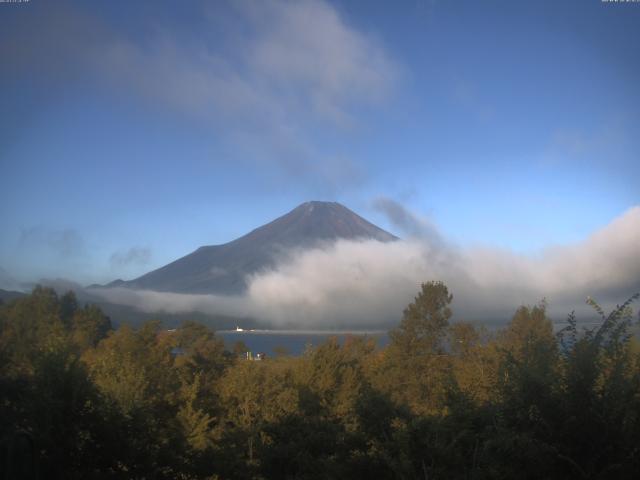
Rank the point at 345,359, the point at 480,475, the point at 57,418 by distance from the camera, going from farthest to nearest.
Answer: the point at 345,359 < the point at 57,418 < the point at 480,475

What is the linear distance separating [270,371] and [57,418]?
26783 millimetres

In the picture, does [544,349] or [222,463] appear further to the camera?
[222,463]

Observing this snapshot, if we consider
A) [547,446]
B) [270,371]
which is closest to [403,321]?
[270,371]

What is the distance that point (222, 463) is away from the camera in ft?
46.3

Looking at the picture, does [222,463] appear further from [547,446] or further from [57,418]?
[547,446]

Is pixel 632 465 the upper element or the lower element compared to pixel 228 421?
upper

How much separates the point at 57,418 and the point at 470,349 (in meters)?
31.0

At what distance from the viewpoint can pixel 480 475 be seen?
6977 mm

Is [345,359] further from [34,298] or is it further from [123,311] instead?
[123,311]

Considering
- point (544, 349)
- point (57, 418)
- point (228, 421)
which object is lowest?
point (228, 421)

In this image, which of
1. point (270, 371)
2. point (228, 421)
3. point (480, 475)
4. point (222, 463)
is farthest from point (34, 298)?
point (480, 475)

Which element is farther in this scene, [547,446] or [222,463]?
[222,463]

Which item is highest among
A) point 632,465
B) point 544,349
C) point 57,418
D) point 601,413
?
point 544,349

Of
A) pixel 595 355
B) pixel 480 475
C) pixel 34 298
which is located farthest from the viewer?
pixel 34 298
